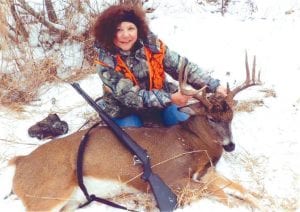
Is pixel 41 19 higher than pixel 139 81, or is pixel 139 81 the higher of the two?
pixel 41 19

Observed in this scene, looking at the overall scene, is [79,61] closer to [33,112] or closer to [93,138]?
[33,112]

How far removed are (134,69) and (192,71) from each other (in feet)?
1.76

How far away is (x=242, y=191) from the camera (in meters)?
4.21

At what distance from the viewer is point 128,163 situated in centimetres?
424

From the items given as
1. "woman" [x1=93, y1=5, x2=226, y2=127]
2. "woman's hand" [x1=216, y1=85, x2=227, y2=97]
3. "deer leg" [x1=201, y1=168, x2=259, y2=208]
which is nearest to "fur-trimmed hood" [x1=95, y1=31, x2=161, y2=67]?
"woman" [x1=93, y1=5, x2=226, y2=127]

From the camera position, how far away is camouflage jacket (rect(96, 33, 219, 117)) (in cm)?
467

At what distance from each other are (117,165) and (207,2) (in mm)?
4150

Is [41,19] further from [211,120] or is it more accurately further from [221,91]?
[211,120]

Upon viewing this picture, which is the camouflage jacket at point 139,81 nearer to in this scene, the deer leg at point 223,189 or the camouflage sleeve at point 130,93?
the camouflage sleeve at point 130,93

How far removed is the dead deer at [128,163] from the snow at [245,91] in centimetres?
20

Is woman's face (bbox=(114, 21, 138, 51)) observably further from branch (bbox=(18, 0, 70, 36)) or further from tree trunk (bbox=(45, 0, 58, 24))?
tree trunk (bbox=(45, 0, 58, 24))

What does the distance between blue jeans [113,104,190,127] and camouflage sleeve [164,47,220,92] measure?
313 mm

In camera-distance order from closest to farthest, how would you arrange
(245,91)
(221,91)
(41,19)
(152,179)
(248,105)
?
(152,179) < (221,91) < (248,105) < (245,91) < (41,19)

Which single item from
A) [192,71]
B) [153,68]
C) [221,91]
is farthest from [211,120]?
[153,68]
